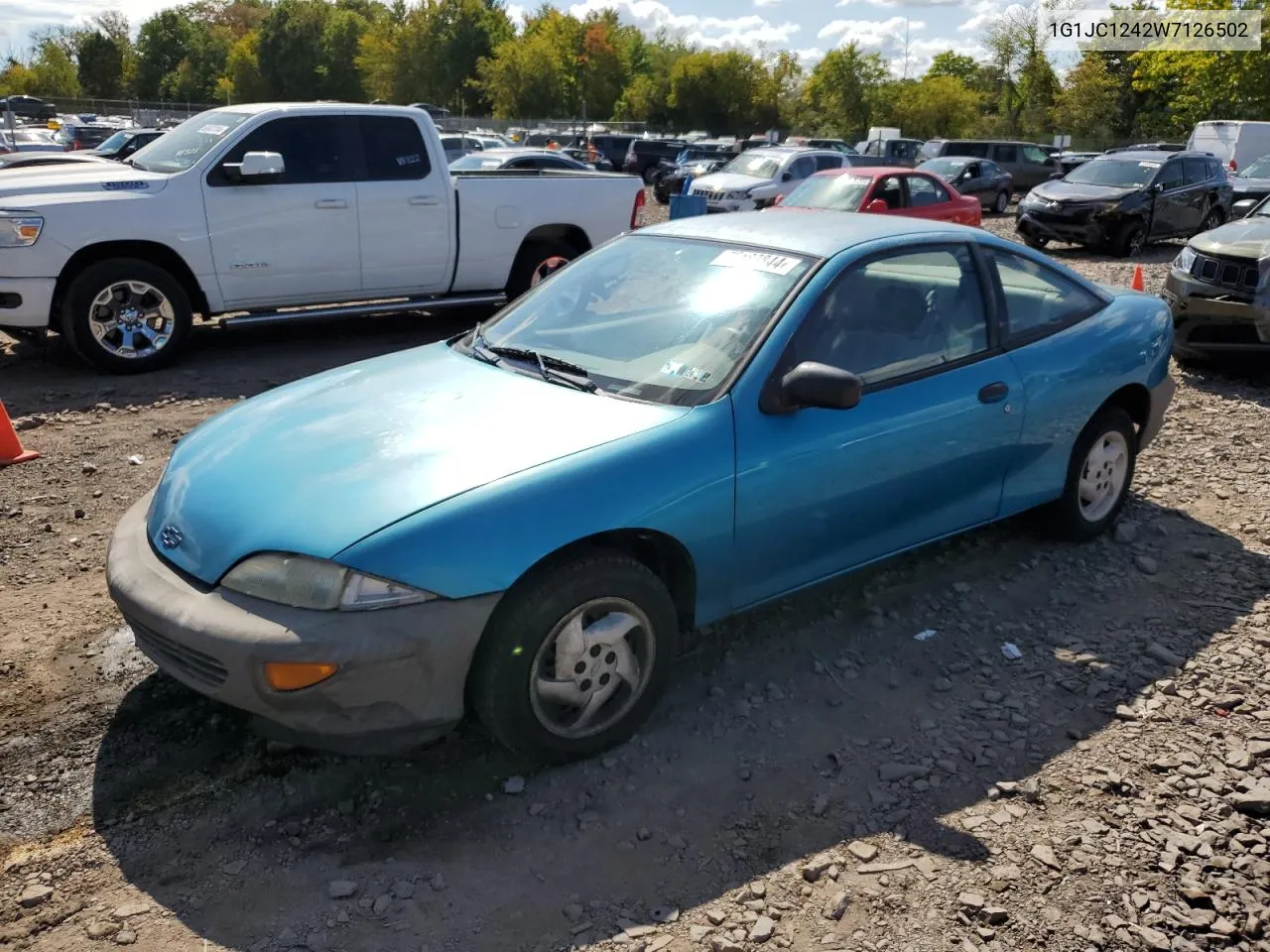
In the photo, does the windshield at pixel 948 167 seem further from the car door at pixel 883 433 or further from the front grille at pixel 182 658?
the front grille at pixel 182 658

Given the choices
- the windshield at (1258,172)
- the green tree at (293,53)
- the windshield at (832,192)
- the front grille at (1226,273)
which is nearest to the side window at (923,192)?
the windshield at (832,192)

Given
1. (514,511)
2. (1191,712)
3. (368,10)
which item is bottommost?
(1191,712)

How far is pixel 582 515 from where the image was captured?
311 centimetres

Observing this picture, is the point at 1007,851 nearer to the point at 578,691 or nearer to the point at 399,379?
the point at 578,691

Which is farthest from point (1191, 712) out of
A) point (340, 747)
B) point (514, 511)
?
point (340, 747)

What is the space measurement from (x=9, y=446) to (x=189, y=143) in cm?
351

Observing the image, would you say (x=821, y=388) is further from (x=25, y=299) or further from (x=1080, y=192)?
(x=1080, y=192)

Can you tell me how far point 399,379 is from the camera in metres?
3.99

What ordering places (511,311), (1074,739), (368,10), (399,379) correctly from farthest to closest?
(368,10) < (511,311) < (399,379) < (1074,739)

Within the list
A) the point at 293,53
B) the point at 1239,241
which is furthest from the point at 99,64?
the point at 1239,241

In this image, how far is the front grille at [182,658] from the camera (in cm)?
294

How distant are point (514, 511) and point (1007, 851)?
174 cm

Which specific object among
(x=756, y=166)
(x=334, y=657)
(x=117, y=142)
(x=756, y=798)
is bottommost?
(x=756, y=798)

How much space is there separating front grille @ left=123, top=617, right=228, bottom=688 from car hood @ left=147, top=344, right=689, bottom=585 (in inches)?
8.4
